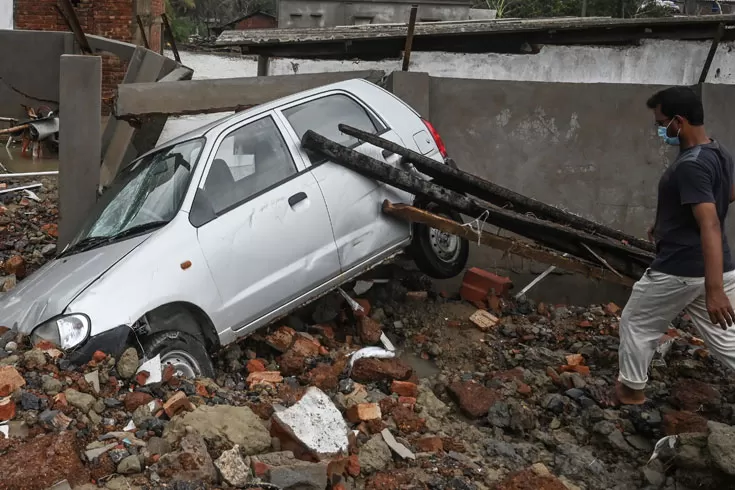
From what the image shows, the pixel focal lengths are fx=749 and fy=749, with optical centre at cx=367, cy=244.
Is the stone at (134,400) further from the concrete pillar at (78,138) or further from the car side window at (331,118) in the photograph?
the concrete pillar at (78,138)

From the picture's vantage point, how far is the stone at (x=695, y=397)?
198 inches

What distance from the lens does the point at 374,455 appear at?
13.9ft

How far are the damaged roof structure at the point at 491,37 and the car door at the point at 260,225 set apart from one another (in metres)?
5.35

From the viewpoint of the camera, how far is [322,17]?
1141 inches

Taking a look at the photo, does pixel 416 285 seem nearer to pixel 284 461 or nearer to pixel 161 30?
pixel 284 461

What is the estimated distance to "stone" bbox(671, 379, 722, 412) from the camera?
16.5ft

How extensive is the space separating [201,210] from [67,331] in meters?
1.21

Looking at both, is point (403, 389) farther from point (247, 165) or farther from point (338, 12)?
point (338, 12)

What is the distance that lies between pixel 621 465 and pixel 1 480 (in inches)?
136

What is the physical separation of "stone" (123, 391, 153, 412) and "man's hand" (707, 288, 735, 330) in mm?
3165

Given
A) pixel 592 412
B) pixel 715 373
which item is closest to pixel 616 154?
pixel 715 373

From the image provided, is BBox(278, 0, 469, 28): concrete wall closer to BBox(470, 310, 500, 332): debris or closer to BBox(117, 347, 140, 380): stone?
BBox(470, 310, 500, 332): debris

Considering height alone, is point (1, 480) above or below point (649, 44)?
below

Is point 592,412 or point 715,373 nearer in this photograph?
point 592,412
